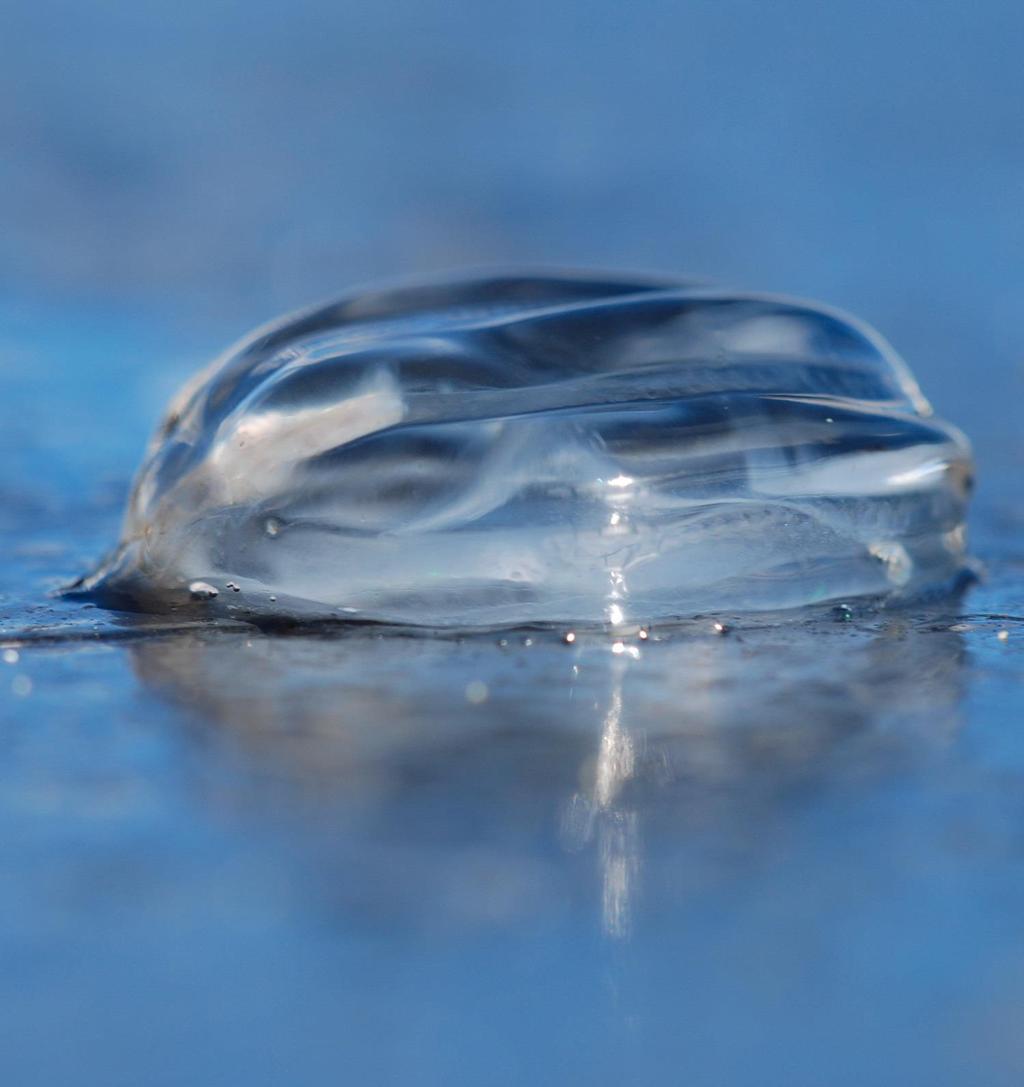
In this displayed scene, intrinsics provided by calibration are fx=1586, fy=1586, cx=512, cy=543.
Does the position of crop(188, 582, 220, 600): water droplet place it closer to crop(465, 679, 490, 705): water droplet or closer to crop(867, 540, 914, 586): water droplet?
crop(465, 679, 490, 705): water droplet

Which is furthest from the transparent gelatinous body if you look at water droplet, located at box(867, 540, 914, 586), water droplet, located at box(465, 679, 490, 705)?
water droplet, located at box(465, 679, 490, 705)

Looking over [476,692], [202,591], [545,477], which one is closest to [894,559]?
[545,477]

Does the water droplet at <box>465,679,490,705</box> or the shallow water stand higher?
the water droplet at <box>465,679,490,705</box>

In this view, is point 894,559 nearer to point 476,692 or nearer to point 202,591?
point 476,692

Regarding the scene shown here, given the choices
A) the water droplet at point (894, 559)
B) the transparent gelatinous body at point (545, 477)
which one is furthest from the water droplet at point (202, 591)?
the water droplet at point (894, 559)

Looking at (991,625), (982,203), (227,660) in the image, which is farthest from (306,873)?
(982,203)
